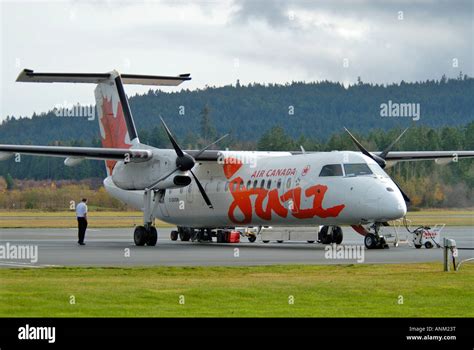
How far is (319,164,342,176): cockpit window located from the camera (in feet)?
112

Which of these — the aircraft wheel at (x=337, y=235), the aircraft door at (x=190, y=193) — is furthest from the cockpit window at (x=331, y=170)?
the aircraft door at (x=190, y=193)

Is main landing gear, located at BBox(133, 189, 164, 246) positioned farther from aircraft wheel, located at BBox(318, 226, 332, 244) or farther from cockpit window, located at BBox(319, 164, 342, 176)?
cockpit window, located at BBox(319, 164, 342, 176)

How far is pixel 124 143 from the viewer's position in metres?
41.6

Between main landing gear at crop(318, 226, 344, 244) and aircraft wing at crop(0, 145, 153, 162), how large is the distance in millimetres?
6825

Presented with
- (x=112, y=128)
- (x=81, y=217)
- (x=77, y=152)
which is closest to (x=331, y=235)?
(x=81, y=217)

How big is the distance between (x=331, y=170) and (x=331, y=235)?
12.6 feet

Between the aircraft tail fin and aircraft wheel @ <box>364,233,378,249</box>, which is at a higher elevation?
the aircraft tail fin
